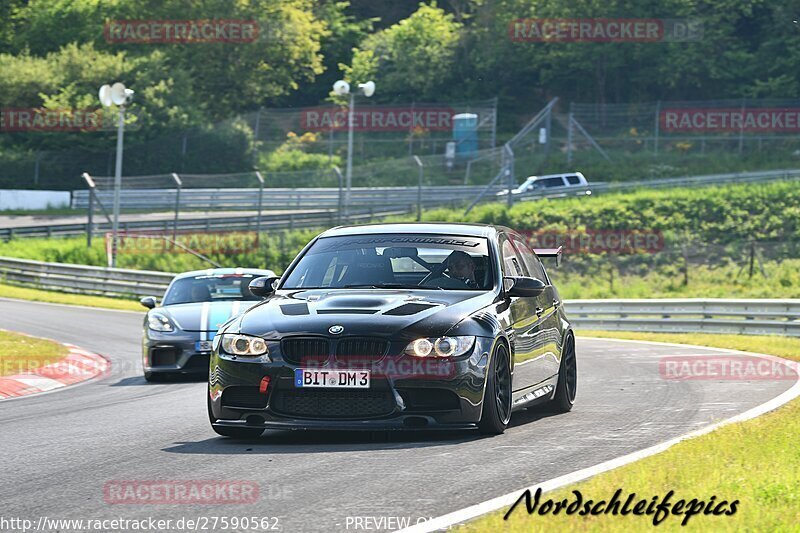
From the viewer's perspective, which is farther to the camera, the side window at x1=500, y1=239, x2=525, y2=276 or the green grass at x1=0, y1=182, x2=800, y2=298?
the green grass at x1=0, y1=182, x2=800, y2=298

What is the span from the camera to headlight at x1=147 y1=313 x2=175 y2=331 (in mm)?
15948

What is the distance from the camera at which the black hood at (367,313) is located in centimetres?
852

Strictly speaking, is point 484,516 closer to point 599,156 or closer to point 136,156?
point 599,156

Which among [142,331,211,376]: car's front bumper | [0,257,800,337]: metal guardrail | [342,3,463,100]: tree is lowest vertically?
[0,257,800,337]: metal guardrail

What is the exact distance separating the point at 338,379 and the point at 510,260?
8.43 feet

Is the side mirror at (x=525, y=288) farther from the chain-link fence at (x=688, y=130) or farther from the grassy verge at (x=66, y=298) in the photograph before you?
the chain-link fence at (x=688, y=130)

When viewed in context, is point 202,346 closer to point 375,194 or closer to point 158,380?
point 158,380

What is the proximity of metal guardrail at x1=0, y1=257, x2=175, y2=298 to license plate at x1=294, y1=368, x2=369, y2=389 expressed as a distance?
28214mm

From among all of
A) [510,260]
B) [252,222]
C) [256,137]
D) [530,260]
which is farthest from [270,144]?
[510,260]

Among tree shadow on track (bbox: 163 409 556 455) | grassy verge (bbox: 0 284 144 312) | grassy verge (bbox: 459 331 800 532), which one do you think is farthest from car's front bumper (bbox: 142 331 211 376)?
grassy verge (bbox: 0 284 144 312)

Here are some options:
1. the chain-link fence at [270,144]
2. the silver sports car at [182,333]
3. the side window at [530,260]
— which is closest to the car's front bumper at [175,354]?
the silver sports car at [182,333]

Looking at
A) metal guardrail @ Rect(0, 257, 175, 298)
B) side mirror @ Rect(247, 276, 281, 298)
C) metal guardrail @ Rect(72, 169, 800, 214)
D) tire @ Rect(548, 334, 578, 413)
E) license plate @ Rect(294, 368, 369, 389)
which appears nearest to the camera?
license plate @ Rect(294, 368, 369, 389)

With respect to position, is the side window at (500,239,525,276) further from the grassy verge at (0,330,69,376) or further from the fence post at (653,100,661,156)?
the fence post at (653,100,661,156)

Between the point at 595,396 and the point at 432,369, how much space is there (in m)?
4.16
